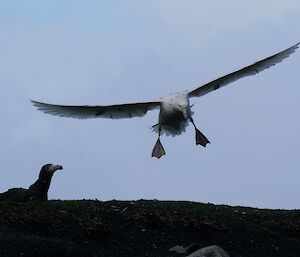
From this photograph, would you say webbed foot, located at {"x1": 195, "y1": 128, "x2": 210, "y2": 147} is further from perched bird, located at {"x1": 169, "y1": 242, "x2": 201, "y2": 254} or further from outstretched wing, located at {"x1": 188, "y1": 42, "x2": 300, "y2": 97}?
perched bird, located at {"x1": 169, "y1": 242, "x2": 201, "y2": 254}

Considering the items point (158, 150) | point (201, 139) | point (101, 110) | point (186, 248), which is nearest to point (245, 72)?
point (201, 139)

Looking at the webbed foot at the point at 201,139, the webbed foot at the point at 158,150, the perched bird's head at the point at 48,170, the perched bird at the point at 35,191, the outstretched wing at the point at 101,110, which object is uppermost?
the outstretched wing at the point at 101,110

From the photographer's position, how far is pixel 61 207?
13.5 meters

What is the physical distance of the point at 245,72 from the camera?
640 inches

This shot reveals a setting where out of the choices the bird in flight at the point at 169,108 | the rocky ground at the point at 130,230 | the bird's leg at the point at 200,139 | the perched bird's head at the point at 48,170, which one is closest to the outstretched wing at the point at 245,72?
the bird in flight at the point at 169,108

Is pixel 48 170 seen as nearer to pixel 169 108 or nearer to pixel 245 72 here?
pixel 169 108

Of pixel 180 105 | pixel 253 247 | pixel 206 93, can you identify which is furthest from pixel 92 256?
pixel 206 93

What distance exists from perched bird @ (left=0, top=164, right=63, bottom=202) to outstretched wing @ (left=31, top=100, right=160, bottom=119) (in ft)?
4.81

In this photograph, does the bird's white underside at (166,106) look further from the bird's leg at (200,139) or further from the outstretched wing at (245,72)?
the bird's leg at (200,139)

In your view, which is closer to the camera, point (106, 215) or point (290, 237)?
point (106, 215)

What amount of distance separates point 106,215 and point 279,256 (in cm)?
287

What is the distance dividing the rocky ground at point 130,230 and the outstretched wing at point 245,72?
7.69 ft

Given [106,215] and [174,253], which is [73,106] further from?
[174,253]

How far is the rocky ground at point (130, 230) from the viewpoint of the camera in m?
11.9
